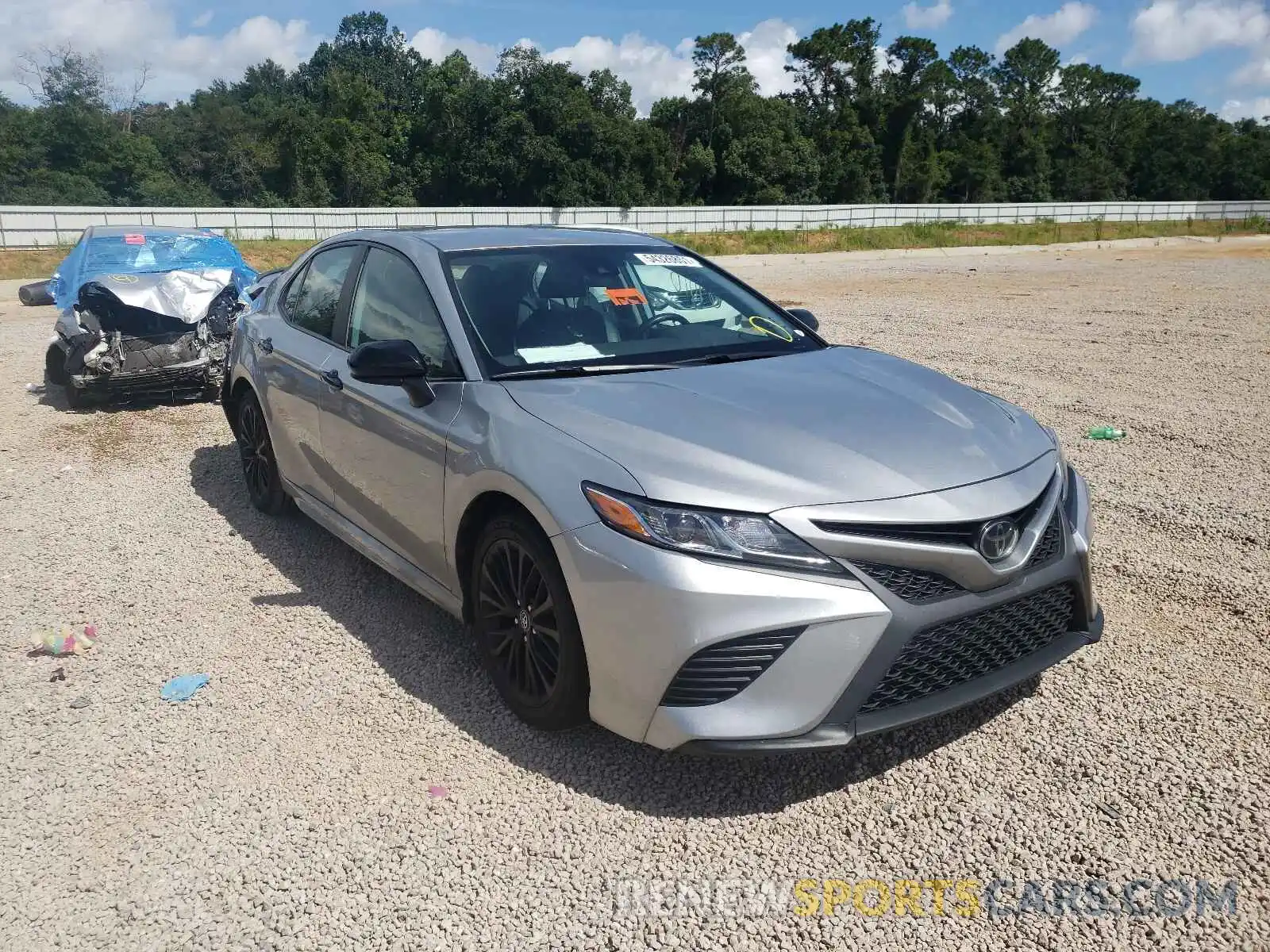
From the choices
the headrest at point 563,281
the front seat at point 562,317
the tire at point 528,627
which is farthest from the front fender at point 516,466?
the headrest at point 563,281

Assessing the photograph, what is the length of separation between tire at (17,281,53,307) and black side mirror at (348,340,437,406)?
21.9 feet

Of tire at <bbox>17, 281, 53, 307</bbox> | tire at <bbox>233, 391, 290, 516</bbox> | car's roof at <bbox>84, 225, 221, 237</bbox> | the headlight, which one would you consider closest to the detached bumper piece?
tire at <bbox>17, 281, 53, 307</bbox>

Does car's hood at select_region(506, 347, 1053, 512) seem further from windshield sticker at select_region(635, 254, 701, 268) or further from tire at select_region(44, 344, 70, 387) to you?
tire at select_region(44, 344, 70, 387)

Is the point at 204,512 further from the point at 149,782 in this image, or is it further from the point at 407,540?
the point at 149,782

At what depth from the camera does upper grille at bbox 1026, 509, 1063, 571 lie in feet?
10.4

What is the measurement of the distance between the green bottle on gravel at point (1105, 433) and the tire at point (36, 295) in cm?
880

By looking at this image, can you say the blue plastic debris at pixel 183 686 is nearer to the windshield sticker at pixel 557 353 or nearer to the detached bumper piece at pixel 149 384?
the windshield sticker at pixel 557 353

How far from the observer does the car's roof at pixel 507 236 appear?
4.52 meters

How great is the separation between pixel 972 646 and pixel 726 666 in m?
0.77

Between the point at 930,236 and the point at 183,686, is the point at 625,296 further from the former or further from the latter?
the point at 930,236

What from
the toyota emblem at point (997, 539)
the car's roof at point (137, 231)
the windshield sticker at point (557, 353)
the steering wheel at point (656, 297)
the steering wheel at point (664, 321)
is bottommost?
the toyota emblem at point (997, 539)

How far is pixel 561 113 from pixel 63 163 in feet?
95.0

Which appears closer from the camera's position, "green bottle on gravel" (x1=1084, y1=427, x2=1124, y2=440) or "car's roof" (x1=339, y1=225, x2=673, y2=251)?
"car's roof" (x1=339, y1=225, x2=673, y2=251)

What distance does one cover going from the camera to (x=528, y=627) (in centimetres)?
346
